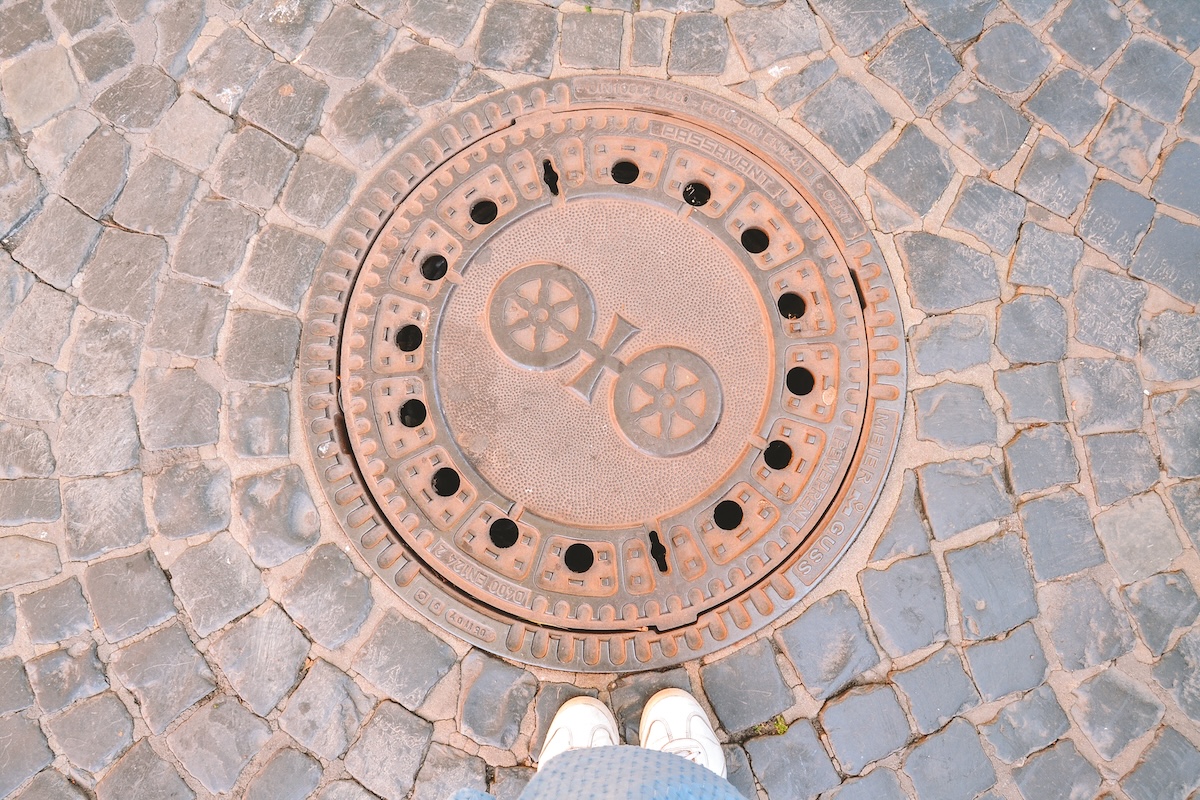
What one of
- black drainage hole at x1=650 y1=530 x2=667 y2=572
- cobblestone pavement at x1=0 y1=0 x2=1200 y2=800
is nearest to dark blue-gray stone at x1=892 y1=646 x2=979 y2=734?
cobblestone pavement at x1=0 y1=0 x2=1200 y2=800

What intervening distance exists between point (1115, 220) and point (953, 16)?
86 centimetres

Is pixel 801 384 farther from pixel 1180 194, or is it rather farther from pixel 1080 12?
pixel 1080 12

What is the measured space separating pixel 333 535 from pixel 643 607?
1.02m

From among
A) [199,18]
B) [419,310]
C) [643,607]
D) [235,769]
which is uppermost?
[199,18]

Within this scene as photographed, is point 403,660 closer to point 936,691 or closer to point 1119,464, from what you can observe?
point 936,691

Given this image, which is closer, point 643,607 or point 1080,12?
point 643,607

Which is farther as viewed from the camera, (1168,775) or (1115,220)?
(1115,220)

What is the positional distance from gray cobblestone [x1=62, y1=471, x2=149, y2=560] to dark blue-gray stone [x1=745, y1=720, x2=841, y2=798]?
209cm

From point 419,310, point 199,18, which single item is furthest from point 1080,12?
point 199,18

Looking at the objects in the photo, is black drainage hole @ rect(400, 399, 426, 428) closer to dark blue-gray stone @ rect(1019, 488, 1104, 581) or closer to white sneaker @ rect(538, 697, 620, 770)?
white sneaker @ rect(538, 697, 620, 770)

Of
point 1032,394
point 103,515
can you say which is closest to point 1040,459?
point 1032,394

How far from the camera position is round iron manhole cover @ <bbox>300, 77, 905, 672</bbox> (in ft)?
8.02

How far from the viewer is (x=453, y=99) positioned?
2582 millimetres

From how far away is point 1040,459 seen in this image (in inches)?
98.2
